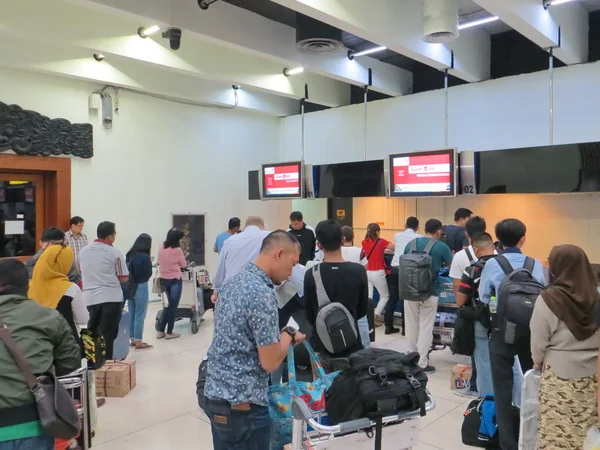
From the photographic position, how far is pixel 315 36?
582 centimetres

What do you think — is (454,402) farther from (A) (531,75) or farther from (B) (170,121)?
(B) (170,121)

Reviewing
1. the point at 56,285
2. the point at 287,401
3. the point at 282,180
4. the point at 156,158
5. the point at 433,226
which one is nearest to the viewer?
the point at 287,401

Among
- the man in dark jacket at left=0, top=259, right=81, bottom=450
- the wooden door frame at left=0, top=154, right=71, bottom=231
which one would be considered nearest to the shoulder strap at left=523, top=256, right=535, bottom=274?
the man in dark jacket at left=0, top=259, right=81, bottom=450

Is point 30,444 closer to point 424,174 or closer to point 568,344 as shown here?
point 568,344

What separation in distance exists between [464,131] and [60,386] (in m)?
6.79

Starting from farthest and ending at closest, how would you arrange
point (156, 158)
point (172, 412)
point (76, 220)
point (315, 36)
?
1. point (156, 158)
2. point (76, 220)
3. point (315, 36)
4. point (172, 412)

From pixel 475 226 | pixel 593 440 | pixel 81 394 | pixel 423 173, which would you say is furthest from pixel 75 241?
pixel 593 440

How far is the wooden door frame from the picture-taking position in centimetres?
698

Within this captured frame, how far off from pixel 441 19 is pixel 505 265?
10.4ft

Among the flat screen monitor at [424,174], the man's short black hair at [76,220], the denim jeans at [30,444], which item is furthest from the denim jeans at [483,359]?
the man's short black hair at [76,220]

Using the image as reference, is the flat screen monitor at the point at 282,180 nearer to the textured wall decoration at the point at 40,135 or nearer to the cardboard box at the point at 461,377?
the textured wall decoration at the point at 40,135

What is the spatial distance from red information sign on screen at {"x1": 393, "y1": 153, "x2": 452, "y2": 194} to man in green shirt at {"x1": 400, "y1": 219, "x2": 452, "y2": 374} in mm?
1375

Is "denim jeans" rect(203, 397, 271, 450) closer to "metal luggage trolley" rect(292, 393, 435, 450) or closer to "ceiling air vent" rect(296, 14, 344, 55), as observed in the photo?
"metal luggage trolley" rect(292, 393, 435, 450)

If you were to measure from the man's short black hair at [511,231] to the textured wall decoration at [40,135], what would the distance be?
648cm
